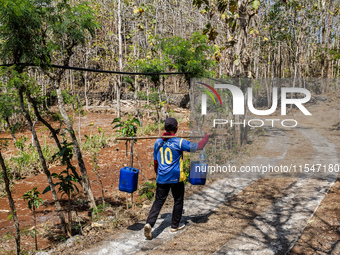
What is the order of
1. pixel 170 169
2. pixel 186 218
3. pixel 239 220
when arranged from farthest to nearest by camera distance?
pixel 186 218 → pixel 239 220 → pixel 170 169

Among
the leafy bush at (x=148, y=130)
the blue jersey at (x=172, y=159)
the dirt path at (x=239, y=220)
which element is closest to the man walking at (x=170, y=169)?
the blue jersey at (x=172, y=159)

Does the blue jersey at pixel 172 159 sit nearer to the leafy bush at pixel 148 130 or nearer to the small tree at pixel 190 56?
→ the small tree at pixel 190 56

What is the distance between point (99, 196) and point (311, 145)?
754 cm

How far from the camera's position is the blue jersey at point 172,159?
461 cm

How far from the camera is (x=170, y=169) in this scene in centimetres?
461

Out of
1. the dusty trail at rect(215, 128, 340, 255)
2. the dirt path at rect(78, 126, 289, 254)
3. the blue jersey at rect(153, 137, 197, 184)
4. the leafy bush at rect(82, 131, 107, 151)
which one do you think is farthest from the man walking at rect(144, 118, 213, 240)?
the leafy bush at rect(82, 131, 107, 151)

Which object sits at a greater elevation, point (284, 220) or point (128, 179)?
point (128, 179)

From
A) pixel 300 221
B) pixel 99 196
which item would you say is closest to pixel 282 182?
pixel 300 221

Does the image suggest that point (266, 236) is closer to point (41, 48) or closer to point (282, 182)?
point (282, 182)

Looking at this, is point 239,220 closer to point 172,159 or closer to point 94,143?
point 172,159

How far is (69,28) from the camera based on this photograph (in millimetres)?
5027

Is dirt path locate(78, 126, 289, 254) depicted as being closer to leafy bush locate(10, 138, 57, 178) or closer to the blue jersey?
the blue jersey

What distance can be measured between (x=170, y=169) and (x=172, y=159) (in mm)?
161

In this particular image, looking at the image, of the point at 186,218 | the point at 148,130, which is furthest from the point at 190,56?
the point at 148,130
